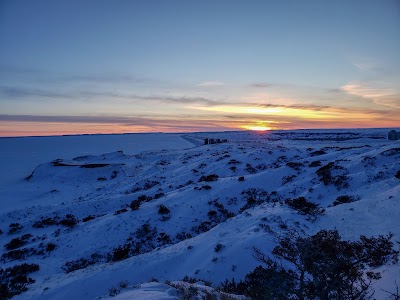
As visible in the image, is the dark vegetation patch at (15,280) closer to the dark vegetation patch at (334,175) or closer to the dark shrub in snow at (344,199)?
the dark shrub in snow at (344,199)

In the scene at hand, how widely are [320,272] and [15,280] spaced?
1302 cm

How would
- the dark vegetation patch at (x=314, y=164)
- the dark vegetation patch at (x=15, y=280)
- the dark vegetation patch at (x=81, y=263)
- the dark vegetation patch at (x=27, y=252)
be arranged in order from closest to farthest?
the dark vegetation patch at (x=15, y=280) < the dark vegetation patch at (x=81, y=263) < the dark vegetation patch at (x=27, y=252) < the dark vegetation patch at (x=314, y=164)

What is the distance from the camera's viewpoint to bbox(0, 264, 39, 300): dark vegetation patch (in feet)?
37.4

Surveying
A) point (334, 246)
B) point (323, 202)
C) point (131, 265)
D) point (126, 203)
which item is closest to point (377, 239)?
point (334, 246)

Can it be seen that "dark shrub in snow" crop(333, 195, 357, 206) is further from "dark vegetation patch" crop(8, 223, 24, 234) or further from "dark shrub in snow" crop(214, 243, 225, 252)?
"dark vegetation patch" crop(8, 223, 24, 234)

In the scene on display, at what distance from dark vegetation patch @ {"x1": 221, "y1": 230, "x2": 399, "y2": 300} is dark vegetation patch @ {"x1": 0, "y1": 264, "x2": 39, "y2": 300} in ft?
27.8

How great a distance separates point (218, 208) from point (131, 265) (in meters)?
9.52

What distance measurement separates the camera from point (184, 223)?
18625 millimetres

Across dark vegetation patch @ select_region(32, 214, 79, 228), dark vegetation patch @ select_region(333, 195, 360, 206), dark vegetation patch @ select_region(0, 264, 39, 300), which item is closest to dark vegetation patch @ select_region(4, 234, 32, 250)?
dark vegetation patch @ select_region(32, 214, 79, 228)

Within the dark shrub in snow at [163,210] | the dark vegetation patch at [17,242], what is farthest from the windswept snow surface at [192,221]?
the dark vegetation patch at [17,242]

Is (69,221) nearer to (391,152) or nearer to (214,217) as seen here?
(214,217)

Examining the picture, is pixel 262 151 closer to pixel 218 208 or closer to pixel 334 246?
pixel 218 208

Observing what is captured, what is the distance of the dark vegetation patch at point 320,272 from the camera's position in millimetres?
5555

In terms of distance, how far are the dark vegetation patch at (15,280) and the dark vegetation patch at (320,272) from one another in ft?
27.8
